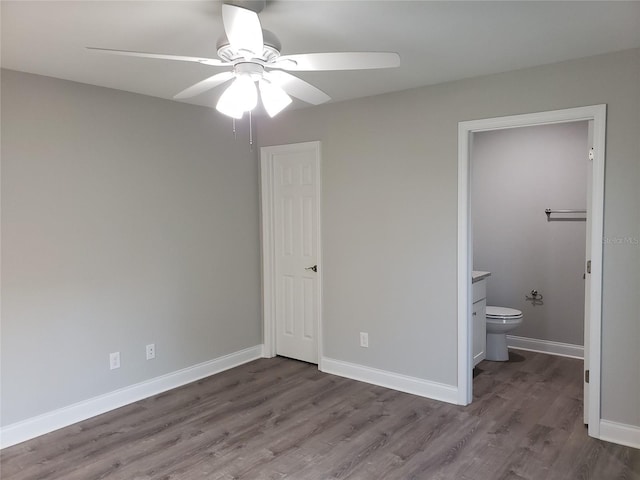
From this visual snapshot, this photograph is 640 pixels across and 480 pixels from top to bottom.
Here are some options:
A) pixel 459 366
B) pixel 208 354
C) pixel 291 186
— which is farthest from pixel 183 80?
pixel 459 366

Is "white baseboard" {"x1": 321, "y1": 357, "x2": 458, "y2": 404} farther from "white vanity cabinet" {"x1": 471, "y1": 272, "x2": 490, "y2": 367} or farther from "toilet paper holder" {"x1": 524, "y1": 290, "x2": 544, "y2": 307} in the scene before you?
"toilet paper holder" {"x1": 524, "y1": 290, "x2": 544, "y2": 307}

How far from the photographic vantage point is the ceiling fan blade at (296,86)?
7.36ft

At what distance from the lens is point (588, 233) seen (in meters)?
2.98

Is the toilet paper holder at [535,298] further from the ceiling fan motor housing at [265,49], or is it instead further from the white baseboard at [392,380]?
the ceiling fan motor housing at [265,49]

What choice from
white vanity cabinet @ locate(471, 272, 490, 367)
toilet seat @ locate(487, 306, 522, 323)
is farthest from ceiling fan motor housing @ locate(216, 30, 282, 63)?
toilet seat @ locate(487, 306, 522, 323)

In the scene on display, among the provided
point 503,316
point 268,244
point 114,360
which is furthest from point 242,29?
point 503,316

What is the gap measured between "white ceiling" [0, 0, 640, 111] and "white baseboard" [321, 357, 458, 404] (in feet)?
7.45

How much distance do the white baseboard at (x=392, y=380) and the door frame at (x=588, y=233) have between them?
0.12 meters

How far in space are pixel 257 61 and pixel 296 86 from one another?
0.32 m

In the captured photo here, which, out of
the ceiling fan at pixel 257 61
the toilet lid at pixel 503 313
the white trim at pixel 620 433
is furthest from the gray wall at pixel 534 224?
the ceiling fan at pixel 257 61

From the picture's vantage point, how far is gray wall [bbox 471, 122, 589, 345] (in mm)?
4426

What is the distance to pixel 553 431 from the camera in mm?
3072

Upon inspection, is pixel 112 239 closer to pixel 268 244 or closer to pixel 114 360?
pixel 114 360

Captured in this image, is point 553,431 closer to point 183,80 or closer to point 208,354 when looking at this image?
point 208,354
